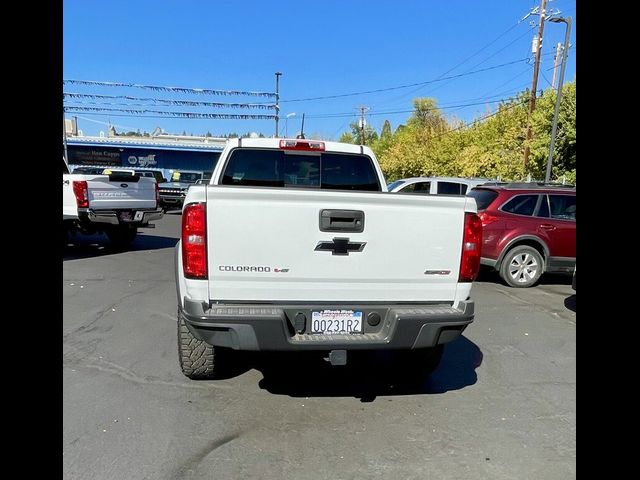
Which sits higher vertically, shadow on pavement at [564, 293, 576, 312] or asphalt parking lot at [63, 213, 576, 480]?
shadow on pavement at [564, 293, 576, 312]

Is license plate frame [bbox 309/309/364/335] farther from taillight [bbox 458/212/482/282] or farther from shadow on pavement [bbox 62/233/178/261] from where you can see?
shadow on pavement [bbox 62/233/178/261]

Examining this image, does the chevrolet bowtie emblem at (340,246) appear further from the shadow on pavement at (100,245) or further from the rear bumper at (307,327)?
the shadow on pavement at (100,245)

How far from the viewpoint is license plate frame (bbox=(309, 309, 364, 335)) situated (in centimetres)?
315

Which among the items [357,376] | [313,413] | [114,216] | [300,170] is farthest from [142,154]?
[313,413]

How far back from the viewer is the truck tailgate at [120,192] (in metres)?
9.50

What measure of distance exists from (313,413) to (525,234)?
6.23 meters

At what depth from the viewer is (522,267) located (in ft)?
27.5

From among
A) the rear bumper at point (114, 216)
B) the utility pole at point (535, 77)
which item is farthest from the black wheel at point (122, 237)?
the utility pole at point (535, 77)

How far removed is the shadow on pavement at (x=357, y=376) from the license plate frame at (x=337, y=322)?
82 centimetres

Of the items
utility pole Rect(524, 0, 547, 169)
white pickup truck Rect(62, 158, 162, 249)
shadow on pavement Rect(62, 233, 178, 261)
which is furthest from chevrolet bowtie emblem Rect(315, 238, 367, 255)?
utility pole Rect(524, 0, 547, 169)

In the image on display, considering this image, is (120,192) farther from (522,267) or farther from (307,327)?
(522,267)

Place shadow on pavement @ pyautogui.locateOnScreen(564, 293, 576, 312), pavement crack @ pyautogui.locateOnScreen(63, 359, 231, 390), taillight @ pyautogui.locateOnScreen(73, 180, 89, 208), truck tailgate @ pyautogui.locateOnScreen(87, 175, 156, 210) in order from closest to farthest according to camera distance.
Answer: pavement crack @ pyautogui.locateOnScreen(63, 359, 231, 390)
shadow on pavement @ pyautogui.locateOnScreen(564, 293, 576, 312)
taillight @ pyautogui.locateOnScreen(73, 180, 89, 208)
truck tailgate @ pyautogui.locateOnScreen(87, 175, 156, 210)

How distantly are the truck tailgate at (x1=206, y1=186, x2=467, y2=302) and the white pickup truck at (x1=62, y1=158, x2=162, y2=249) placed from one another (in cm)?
685
